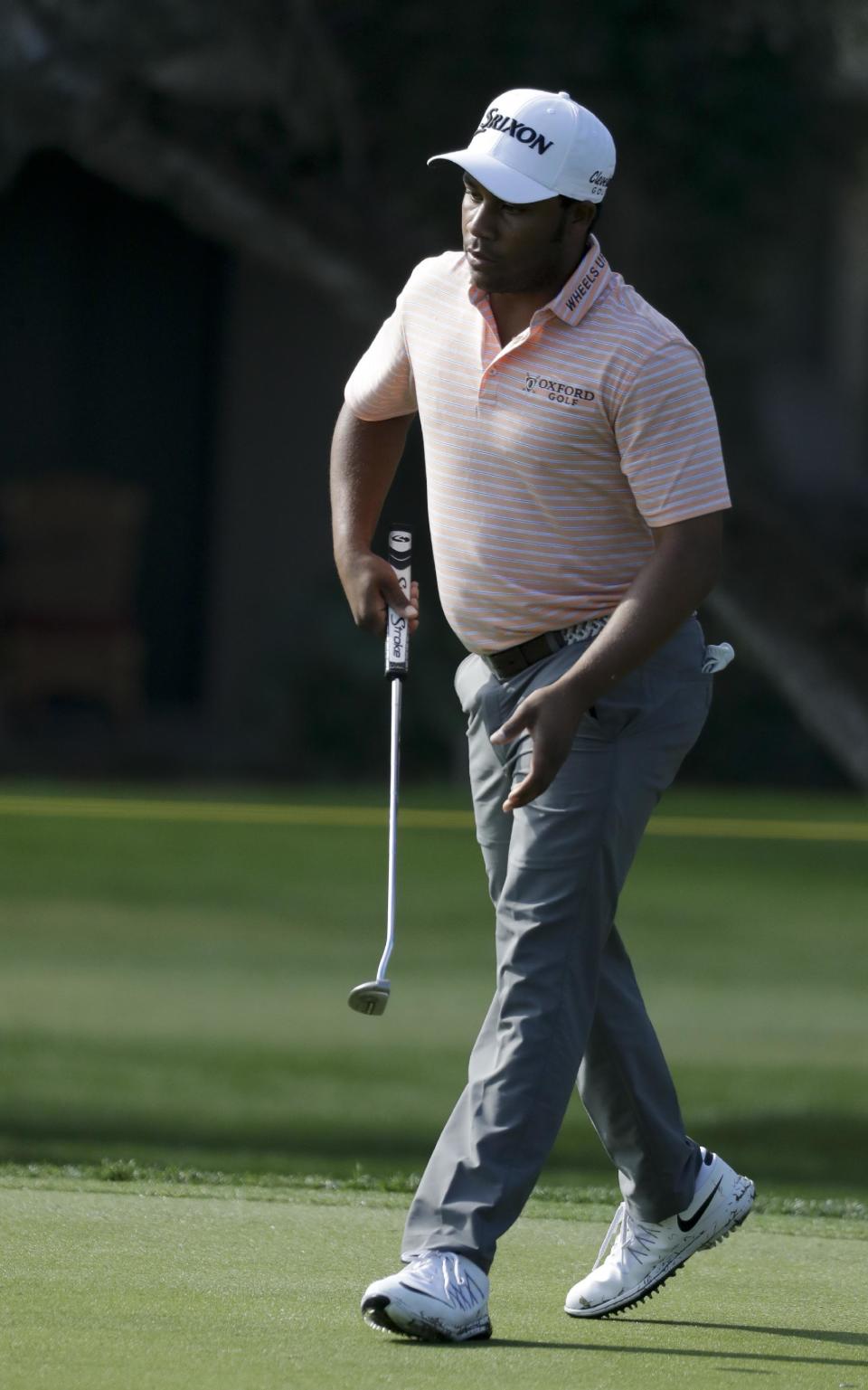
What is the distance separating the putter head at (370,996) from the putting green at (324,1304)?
1.50ft

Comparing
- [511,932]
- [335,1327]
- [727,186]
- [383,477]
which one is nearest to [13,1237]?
[335,1327]

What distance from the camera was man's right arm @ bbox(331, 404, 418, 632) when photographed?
4254mm

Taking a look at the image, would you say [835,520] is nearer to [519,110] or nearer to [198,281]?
[198,281]

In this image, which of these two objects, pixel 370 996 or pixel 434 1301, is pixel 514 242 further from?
pixel 434 1301

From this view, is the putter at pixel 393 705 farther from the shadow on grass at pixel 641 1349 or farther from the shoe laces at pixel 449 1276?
the shadow on grass at pixel 641 1349

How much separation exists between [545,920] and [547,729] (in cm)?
32

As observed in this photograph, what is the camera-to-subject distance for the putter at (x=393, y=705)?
13.3ft

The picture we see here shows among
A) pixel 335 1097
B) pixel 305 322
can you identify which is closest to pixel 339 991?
pixel 335 1097

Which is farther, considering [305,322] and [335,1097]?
[305,322]

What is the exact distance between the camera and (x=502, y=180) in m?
3.88

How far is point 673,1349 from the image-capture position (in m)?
3.89

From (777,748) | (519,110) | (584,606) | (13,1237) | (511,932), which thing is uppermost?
(519,110)

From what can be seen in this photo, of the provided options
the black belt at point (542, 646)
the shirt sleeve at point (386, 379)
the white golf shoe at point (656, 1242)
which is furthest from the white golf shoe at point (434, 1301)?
the shirt sleeve at point (386, 379)

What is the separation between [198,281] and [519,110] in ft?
38.3
